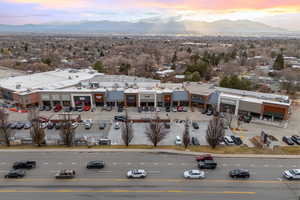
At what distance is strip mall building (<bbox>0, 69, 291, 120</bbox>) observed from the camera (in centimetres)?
5425

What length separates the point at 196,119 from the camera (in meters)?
54.0

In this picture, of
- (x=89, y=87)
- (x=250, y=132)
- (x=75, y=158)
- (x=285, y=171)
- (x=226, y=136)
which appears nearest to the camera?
(x=285, y=171)

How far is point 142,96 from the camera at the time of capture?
6056 centimetres

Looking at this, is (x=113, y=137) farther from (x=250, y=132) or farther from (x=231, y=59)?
(x=231, y=59)

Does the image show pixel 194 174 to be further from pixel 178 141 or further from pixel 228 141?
pixel 228 141

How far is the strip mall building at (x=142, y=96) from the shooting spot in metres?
54.2

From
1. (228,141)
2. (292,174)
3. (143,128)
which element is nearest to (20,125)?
(143,128)

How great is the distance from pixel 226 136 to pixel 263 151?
8.54 meters

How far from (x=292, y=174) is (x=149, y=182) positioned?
19.0 meters

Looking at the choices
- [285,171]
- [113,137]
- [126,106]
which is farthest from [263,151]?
[126,106]

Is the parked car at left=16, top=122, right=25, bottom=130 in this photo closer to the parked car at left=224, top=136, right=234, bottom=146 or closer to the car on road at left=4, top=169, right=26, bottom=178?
the car on road at left=4, top=169, right=26, bottom=178

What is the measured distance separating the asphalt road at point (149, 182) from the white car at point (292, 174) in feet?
2.29

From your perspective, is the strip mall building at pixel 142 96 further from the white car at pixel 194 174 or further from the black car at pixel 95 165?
the white car at pixel 194 174

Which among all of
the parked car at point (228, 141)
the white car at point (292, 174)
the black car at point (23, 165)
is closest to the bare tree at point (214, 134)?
the parked car at point (228, 141)
